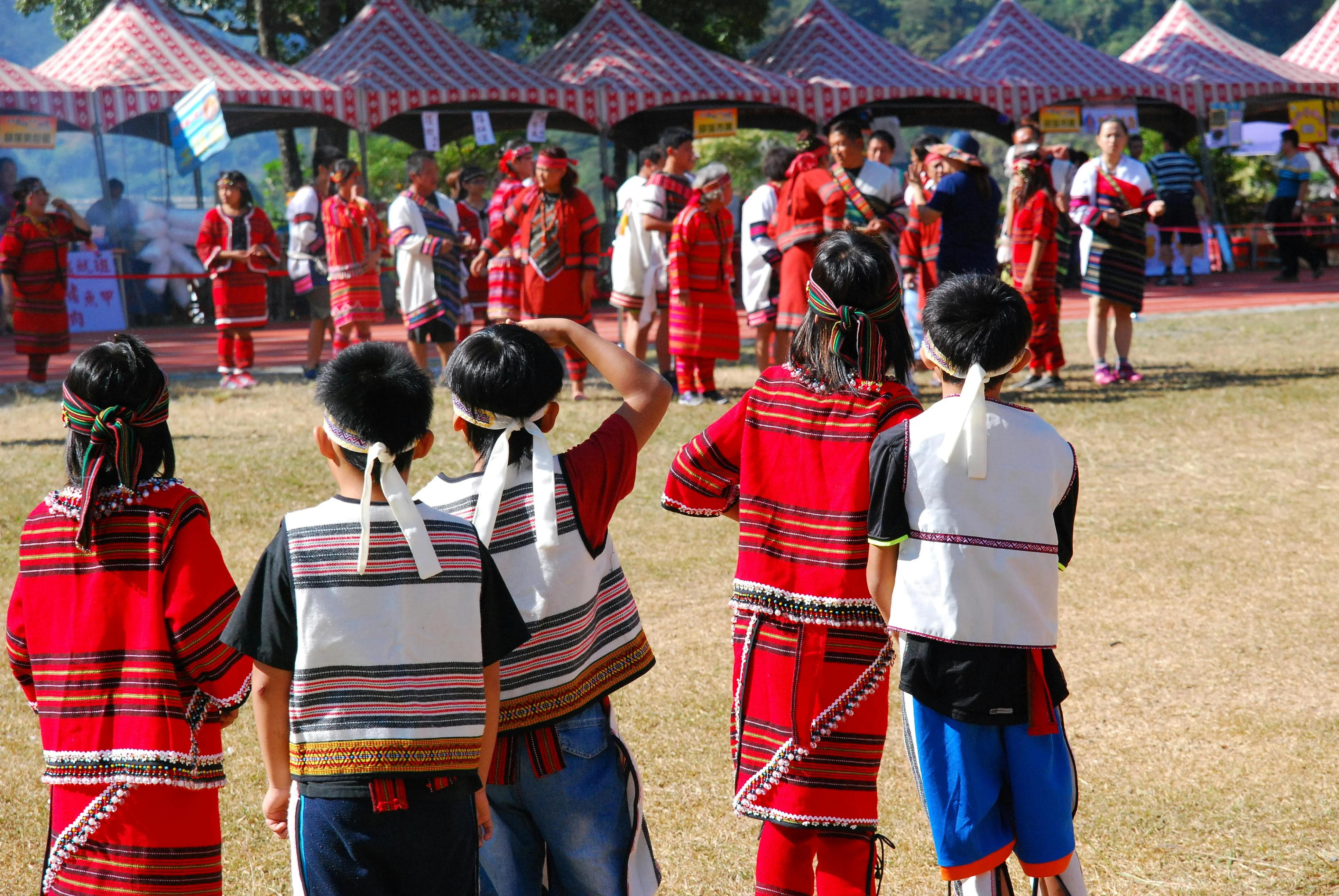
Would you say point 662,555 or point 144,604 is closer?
point 144,604

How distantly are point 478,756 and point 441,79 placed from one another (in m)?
15.6

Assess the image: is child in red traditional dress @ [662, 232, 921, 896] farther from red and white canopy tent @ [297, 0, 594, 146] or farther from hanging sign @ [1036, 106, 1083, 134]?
hanging sign @ [1036, 106, 1083, 134]

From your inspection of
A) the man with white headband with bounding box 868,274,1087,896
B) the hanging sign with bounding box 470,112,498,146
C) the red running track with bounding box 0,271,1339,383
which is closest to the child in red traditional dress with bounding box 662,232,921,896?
the man with white headband with bounding box 868,274,1087,896

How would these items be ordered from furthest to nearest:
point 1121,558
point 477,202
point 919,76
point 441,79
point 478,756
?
point 919,76 → point 441,79 → point 477,202 → point 1121,558 → point 478,756

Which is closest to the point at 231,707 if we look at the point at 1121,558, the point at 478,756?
the point at 478,756

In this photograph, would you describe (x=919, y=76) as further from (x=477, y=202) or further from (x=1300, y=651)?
(x=1300, y=651)

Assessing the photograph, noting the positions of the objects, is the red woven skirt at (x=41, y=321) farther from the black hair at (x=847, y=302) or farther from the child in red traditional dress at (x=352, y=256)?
the black hair at (x=847, y=302)

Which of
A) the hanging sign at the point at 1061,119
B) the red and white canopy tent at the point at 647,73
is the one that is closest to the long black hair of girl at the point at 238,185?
the red and white canopy tent at the point at 647,73

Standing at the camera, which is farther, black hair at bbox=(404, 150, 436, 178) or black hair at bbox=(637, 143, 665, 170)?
black hair at bbox=(637, 143, 665, 170)

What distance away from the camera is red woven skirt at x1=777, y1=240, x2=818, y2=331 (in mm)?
8141

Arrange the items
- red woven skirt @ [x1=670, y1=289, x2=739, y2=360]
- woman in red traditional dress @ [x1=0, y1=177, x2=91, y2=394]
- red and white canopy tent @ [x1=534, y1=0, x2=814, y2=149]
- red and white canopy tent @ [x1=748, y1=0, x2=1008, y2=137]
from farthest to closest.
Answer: red and white canopy tent @ [x1=748, y1=0, x2=1008, y2=137]
red and white canopy tent @ [x1=534, y1=0, x2=814, y2=149]
woman in red traditional dress @ [x1=0, y1=177, x2=91, y2=394]
red woven skirt @ [x1=670, y1=289, x2=739, y2=360]

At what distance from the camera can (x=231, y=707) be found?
2.30 m

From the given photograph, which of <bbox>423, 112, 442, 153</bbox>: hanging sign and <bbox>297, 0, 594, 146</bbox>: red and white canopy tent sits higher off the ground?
<bbox>297, 0, 594, 146</bbox>: red and white canopy tent

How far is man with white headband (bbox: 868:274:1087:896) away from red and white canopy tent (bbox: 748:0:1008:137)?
16.1 meters
